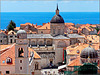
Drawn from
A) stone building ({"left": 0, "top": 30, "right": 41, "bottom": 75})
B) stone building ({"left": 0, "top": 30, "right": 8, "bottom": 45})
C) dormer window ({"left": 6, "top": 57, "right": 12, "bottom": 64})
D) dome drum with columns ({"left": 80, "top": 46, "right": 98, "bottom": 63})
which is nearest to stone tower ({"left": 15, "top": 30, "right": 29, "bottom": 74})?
stone building ({"left": 0, "top": 30, "right": 41, "bottom": 75})

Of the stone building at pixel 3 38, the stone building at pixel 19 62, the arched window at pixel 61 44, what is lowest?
the stone building at pixel 19 62

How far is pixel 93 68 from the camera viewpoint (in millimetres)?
20281

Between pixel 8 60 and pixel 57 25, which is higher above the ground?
pixel 57 25

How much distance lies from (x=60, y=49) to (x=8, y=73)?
2031 cm

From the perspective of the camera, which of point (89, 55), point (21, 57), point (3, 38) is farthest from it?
point (3, 38)

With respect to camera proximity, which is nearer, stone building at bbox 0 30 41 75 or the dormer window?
stone building at bbox 0 30 41 75

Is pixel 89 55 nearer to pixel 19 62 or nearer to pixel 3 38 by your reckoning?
pixel 19 62

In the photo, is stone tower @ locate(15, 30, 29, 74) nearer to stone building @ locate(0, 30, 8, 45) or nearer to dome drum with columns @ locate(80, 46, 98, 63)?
dome drum with columns @ locate(80, 46, 98, 63)

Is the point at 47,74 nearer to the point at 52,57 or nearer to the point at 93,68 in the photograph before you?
the point at 52,57

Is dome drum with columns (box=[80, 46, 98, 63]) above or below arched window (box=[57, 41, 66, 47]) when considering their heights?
below

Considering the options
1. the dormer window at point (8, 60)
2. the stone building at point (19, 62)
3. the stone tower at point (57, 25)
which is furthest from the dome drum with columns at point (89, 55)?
the stone tower at point (57, 25)

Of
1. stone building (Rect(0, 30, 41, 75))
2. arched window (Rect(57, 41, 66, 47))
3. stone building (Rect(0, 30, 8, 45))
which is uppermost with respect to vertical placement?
stone building (Rect(0, 30, 8, 45))

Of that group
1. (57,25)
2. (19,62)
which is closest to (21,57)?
(19,62)

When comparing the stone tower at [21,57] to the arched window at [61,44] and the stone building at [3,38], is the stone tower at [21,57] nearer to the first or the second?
the arched window at [61,44]
